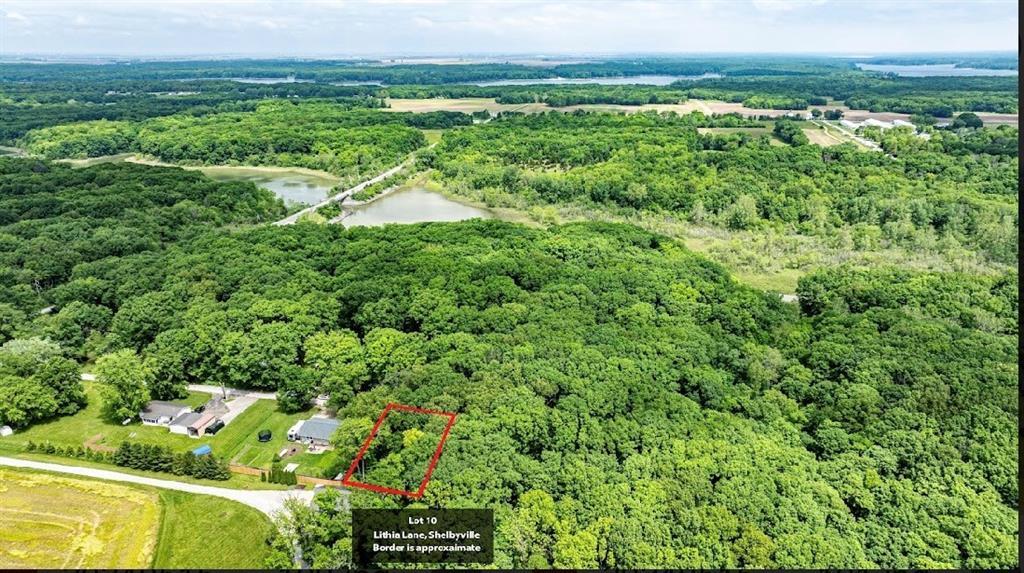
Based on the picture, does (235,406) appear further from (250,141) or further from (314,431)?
(250,141)

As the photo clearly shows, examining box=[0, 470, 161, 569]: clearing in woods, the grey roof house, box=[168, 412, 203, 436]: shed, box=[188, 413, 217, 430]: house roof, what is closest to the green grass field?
box=[168, 412, 203, 436]: shed

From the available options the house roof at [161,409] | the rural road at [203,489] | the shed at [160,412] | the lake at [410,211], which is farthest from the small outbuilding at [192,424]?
the lake at [410,211]

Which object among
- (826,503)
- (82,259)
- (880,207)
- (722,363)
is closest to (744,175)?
(880,207)

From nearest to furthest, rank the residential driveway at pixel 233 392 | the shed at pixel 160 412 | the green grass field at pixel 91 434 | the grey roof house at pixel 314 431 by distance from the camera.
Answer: the grey roof house at pixel 314 431 → the green grass field at pixel 91 434 → the shed at pixel 160 412 → the residential driveway at pixel 233 392

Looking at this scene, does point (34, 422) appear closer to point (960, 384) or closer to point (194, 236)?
point (194, 236)

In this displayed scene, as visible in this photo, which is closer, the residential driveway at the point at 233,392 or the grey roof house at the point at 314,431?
the grey roof house at the point at 314,431

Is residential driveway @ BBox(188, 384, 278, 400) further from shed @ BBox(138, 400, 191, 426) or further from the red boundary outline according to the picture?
the red boundary outline

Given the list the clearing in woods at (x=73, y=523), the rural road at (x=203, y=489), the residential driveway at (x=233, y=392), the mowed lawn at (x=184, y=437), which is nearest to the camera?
the clearing in woods at (x=73, y=523)

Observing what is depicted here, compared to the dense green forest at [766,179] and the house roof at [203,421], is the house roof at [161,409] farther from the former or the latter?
the dense green forest at [766,179]
